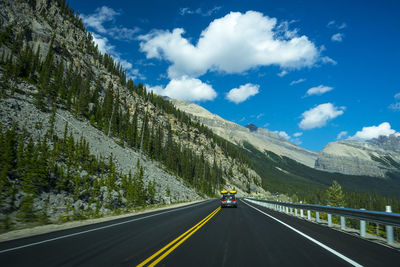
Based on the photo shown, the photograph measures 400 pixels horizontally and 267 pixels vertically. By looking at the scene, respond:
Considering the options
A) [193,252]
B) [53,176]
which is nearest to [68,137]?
[53,176]

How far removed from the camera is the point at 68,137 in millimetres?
36812

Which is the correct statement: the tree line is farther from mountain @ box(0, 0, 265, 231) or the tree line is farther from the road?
the road

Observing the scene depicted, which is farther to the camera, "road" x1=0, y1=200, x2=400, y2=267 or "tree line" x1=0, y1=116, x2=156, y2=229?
"tree line" x1=0, y1=116, x2=156, y2=229

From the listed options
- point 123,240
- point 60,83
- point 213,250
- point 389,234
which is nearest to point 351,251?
point 389,234

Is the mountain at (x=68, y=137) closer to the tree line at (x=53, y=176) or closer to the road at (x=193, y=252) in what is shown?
the tree line at (x=53, y=176)

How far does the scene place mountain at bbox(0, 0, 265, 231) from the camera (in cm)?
2448

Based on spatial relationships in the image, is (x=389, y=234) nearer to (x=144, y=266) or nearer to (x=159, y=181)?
(x=144, y=266)

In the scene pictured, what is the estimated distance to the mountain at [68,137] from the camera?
24.5 metres

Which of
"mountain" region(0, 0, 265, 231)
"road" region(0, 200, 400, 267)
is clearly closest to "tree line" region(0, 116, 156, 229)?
"mountain" region(0, 0, 265, 231)

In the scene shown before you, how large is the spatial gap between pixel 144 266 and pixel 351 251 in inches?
220

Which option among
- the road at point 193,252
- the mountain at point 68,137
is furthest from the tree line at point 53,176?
the road at point 193,252

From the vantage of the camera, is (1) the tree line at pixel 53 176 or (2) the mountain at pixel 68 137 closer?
(1) the tree line at pixel 53 176

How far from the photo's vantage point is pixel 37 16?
294ft

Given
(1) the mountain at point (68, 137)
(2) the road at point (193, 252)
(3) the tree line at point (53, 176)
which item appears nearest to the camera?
(2) the road at point (193, 252)
